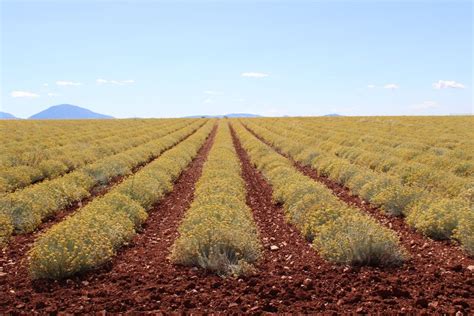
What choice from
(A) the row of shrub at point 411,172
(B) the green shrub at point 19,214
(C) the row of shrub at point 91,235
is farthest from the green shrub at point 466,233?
(B) the green shrub at point 19,214

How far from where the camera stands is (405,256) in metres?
7.60

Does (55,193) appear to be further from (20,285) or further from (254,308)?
(254,308)

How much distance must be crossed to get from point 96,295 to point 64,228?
6.81 feet

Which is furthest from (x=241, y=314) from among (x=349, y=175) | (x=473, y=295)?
(x=349, y=175)

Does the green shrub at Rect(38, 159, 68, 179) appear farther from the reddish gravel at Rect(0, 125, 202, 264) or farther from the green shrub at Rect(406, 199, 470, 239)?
the green shrub at Rect(406, 199, 470, 239)

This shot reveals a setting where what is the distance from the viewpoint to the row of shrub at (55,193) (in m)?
10.2

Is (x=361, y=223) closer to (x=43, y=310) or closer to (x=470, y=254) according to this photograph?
(x=470, y=254)

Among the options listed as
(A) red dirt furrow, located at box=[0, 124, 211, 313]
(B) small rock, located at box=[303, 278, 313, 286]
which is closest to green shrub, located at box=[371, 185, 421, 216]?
(B) small rock, located at box=[303, 278, 313, 286]

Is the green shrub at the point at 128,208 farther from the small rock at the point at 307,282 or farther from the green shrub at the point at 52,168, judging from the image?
the green shrub at the point at 52,168

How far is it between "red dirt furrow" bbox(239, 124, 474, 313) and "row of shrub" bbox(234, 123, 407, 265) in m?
0.26

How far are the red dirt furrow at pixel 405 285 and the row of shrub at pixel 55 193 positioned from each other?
667 cm

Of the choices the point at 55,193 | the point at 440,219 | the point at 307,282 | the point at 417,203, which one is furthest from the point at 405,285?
the point at 55,193

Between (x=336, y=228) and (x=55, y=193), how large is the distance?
843 cm

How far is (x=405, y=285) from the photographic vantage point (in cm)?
654
